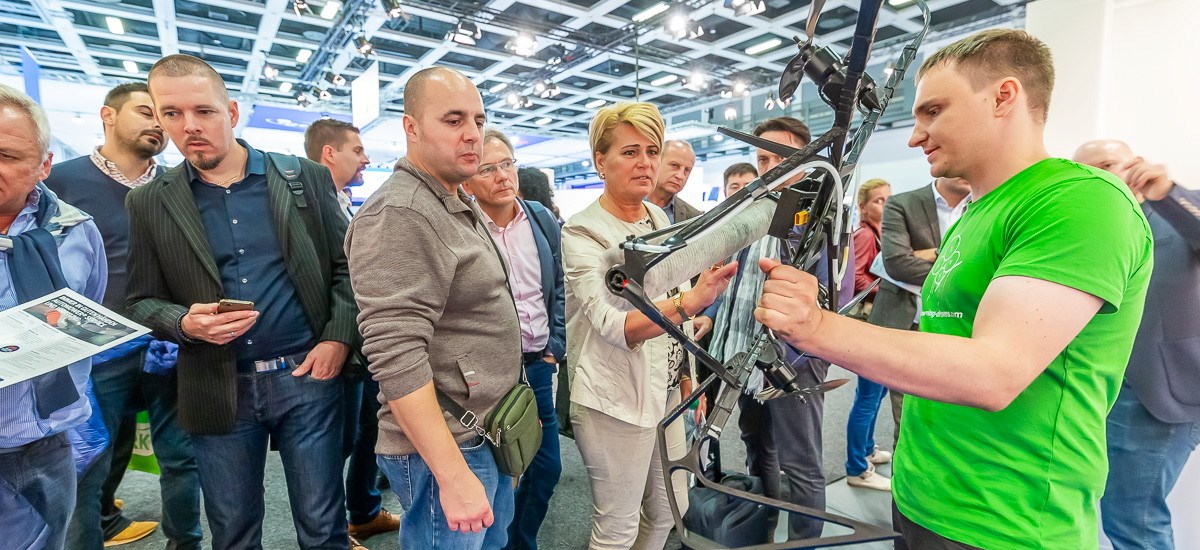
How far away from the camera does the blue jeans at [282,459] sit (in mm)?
1539

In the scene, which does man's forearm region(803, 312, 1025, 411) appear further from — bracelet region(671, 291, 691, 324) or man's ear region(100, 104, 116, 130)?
man's ear region(100, 104, 116, 130)

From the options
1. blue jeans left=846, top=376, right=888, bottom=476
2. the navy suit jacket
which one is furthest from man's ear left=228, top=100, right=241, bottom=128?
blue jeans left=846, top=376, right=888, bottom=476

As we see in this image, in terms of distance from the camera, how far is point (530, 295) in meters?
2.23

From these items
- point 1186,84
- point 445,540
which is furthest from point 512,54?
point 445,540

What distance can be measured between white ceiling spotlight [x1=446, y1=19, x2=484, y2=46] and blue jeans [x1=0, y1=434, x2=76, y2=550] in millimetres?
7589

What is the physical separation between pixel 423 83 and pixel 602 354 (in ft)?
2.82

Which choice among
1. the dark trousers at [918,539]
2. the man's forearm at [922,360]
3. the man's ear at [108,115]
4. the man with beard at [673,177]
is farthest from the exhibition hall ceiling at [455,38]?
Result: the man's forearm at [922,360]

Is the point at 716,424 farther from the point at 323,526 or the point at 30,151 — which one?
the point at 30,151

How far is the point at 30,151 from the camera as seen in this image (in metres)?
1.24

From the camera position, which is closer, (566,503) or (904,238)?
(904,238)

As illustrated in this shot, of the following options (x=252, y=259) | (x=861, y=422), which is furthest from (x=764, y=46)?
(x=252, y=259)

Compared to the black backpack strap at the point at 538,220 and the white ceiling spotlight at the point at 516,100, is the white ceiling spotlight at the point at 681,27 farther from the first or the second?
the black backpack strap at the point at 538,220

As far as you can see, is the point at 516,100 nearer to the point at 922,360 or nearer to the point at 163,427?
the point at 163,427

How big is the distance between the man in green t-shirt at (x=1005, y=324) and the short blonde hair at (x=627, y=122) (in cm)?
73
